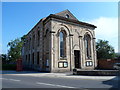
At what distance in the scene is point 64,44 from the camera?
2328 cm

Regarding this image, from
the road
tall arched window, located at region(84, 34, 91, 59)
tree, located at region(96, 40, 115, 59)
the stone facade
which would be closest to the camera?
the road

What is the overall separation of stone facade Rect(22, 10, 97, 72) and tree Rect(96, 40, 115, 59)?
54.3ft

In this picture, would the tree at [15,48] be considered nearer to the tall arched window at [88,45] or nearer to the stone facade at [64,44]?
the stone facade at [64,44]

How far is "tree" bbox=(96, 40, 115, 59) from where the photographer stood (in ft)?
140

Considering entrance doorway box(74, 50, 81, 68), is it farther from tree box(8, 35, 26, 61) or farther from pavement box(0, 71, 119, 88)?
tree box(8, 35, 26, 61)

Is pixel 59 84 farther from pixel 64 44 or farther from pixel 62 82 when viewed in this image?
pixel 64 44

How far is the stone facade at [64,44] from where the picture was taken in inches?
851

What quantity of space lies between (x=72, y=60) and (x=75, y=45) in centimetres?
309

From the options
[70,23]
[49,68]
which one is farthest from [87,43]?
[49,68]

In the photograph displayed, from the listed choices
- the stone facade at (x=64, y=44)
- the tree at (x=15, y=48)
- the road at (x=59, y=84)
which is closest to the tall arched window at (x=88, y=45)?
the stone facade at (x=64, y=44)

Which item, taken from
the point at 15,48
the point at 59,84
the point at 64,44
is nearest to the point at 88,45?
the point at 64,44

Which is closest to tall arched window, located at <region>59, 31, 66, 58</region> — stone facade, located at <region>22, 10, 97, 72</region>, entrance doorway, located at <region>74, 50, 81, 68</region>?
stone facade, located at <region>22, 10, 97, 72</region>

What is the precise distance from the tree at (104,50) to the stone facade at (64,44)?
16.6 metres

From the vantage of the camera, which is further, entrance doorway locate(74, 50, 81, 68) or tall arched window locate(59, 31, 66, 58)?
entrance doorway locate(74, 50, 81, 68)
